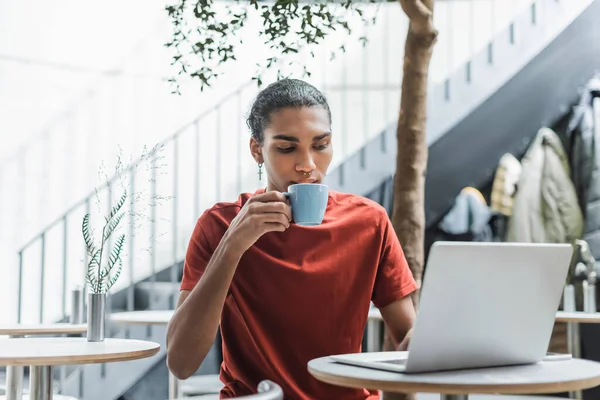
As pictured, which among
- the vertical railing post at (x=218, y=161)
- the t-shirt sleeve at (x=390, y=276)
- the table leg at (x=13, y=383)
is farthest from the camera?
the vertical railing post at (x=218, y=161)

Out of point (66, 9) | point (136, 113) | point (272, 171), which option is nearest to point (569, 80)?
point (136, 113)

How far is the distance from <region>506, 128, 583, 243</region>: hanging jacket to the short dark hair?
3378 millimetres

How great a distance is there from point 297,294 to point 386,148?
3.87m

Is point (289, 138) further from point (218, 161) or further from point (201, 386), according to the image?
point (218, 161)

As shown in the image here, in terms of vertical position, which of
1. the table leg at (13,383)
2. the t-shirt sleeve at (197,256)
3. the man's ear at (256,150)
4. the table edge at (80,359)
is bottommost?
the table leg at (13,383)

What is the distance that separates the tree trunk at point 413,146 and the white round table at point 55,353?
1.20 metres

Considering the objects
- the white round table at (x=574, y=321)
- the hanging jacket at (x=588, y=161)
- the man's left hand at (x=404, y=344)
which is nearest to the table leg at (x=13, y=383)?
the man's left hand at (x=404, y=344)

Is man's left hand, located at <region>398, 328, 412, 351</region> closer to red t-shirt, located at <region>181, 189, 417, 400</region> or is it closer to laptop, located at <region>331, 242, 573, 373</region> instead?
red t-shirt, located at <region>181, 189, 417, 400</region>

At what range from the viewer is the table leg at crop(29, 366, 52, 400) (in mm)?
1857

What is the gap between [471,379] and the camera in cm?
109

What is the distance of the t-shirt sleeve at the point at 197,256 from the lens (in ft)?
5.36

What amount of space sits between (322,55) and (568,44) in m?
1.82

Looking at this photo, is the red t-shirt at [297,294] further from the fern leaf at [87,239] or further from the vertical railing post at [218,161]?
the vertical railing post at [218,161]

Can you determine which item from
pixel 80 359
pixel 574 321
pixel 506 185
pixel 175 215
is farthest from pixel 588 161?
pixel 80 359
